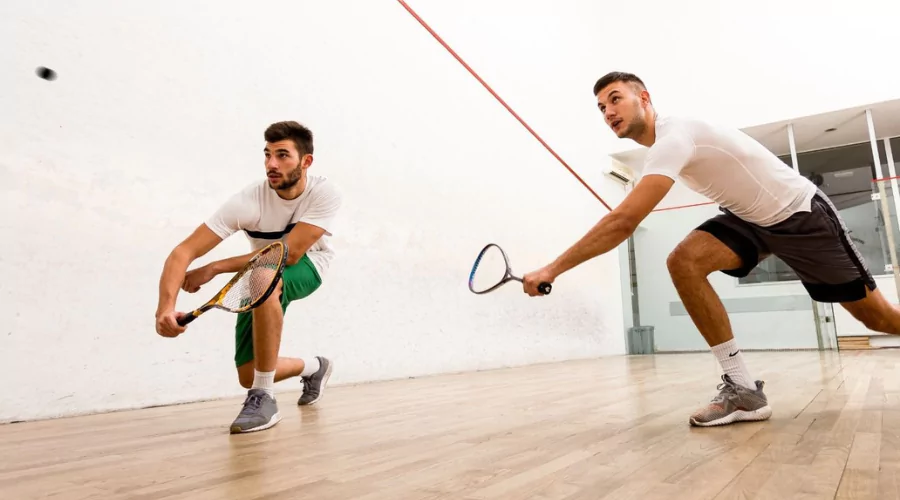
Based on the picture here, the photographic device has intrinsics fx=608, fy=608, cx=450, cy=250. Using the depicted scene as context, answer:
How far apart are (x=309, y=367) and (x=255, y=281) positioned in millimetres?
694

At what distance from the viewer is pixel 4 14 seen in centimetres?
209

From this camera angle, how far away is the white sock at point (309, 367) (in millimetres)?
2128

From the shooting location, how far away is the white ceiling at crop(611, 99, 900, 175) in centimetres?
604

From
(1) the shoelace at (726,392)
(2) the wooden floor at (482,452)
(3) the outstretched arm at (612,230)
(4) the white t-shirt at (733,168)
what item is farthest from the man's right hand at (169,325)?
(1) the shoelace at (726,392)

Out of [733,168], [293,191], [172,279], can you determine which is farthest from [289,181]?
[733,168]

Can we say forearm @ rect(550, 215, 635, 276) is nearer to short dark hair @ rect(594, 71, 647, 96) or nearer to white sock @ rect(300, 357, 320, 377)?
short dark hair @ rect(594, 71, 647, 96)

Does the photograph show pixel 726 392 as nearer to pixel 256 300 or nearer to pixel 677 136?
pixel 677 136

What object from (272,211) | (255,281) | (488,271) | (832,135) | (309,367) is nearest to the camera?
(255,281)

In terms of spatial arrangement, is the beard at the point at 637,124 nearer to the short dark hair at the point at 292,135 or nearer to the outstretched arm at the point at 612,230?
the outstretched arm at the point at 612,230

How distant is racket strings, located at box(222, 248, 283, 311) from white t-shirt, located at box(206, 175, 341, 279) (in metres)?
0.17

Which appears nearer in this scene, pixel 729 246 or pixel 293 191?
pixel 729 246

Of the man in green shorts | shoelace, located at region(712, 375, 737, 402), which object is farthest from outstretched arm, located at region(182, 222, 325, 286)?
shoelace, located at region(712, 375, 737, 402)

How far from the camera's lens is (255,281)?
5.08 feet

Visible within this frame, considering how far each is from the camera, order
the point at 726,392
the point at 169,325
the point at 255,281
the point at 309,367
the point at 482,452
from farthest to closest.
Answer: the point at 309,367
the point at 255,281
the point at 726,392
the point at 169,325
the point at 482,452
